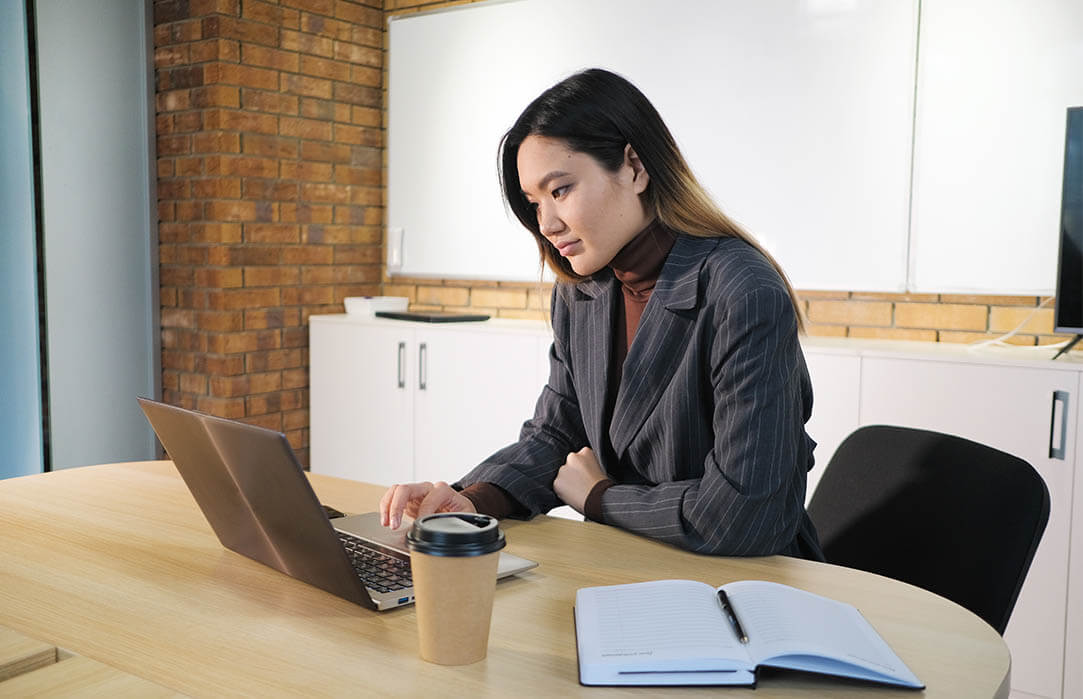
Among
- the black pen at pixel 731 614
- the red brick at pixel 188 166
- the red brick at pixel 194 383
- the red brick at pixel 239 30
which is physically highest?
the red brick at pixel 239 30

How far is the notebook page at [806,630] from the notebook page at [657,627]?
27 millimetres

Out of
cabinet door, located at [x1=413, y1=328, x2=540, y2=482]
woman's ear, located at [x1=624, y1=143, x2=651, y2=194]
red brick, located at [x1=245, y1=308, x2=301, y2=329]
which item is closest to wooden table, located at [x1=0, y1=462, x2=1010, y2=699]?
woman's ear, located at [x1=624, y1=143, x2=651, y2=194]

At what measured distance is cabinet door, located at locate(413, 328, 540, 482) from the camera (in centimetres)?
357

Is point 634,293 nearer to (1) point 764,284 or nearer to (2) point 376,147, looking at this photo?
(1) point 764,284

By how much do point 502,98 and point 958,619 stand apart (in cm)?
320

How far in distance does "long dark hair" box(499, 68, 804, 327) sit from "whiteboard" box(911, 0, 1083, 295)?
5.35 feet

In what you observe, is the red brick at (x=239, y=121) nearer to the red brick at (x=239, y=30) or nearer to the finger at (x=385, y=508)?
the red brick at (x=239, y=30)

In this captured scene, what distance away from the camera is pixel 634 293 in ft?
5.99

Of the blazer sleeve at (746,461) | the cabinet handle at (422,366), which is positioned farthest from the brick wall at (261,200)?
the blazer sleeve at (746,461)

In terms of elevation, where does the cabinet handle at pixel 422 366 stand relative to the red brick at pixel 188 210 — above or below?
below

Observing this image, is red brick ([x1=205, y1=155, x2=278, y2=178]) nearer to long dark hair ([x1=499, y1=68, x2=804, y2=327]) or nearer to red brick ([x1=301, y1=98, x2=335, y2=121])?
red brick ([x1=301, y1=98, x2=335, y2=121])

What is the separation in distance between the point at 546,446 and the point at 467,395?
195 cm

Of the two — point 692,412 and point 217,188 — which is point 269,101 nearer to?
point 217,188

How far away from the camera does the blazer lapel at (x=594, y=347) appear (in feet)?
5.79
